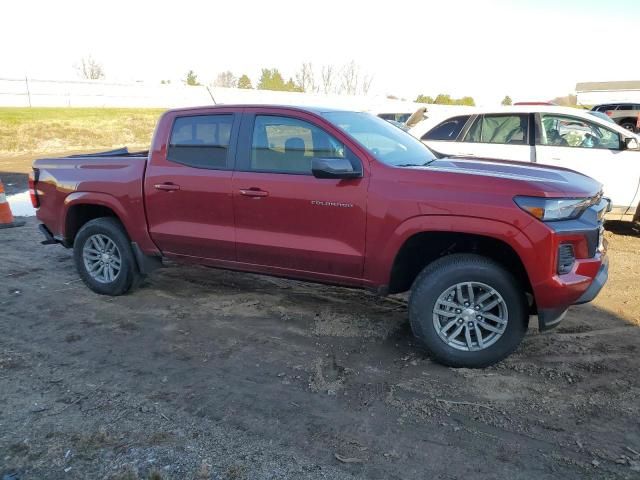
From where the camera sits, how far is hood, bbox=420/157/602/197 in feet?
12.0

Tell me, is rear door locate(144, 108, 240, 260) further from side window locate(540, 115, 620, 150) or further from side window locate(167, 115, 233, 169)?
side window locate(540, 115, 620, 150)

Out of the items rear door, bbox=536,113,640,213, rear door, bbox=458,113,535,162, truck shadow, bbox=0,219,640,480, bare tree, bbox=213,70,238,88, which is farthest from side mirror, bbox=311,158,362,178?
bare tree, bbox=213,70,238,88

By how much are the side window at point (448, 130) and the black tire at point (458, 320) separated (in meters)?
4.79

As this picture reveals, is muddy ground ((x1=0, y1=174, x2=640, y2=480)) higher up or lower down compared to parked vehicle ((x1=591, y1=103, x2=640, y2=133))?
lower down

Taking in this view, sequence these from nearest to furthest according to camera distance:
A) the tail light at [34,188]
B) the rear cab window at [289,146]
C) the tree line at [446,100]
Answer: the rear cab window at [289,146] → the tail light at [34,188] → the tree line at [446,100]

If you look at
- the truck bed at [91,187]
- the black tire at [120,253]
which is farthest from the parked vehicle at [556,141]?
the black tire at [120,253]

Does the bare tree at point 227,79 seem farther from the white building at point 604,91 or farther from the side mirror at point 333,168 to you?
the side mirror at point 333,168

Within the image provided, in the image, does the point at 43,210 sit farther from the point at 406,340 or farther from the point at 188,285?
the point at 406,340

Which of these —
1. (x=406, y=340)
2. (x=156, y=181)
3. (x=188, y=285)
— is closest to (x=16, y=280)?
(x=188, y=285)

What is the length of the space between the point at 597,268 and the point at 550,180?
68 centimetres

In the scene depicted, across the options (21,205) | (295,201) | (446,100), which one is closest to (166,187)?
(295,201)

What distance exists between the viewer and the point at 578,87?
73500mm

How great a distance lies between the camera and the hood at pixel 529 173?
366 cm

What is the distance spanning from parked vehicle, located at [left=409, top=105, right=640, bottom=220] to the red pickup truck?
3319 mm
